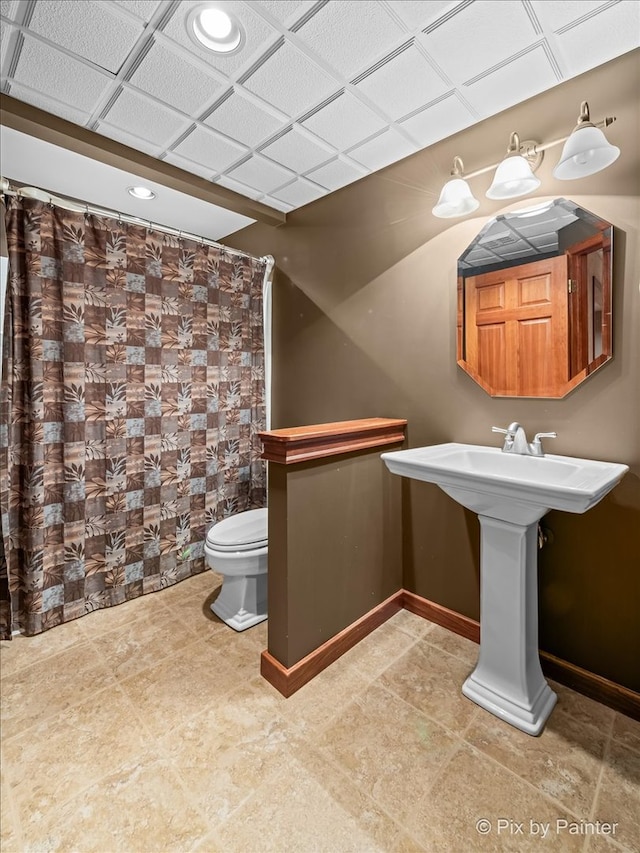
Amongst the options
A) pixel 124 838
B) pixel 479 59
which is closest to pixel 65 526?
pixel 124 838

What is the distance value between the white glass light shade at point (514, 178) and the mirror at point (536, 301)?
13 cm

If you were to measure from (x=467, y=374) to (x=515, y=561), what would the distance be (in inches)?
32.4

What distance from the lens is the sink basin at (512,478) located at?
1.09m

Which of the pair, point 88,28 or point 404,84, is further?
point 404,84

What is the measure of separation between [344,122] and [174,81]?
688mm

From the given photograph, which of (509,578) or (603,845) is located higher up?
(509,578)

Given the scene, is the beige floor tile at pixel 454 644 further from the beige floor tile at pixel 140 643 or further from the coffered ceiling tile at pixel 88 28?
the coffered ceiling tile at pixel 88 28

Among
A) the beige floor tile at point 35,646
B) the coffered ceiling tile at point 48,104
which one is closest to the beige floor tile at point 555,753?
the beige floor tile at point 35,646

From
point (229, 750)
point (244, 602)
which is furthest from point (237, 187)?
point (229, 750)

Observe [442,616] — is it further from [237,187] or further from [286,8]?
[237,187]

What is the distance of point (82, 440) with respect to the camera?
1959 millimetres

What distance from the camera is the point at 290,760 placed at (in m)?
1.26

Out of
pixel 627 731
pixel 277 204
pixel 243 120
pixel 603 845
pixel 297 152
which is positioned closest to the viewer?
pixel 603 845

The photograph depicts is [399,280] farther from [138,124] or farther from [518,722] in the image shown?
[518,722]
